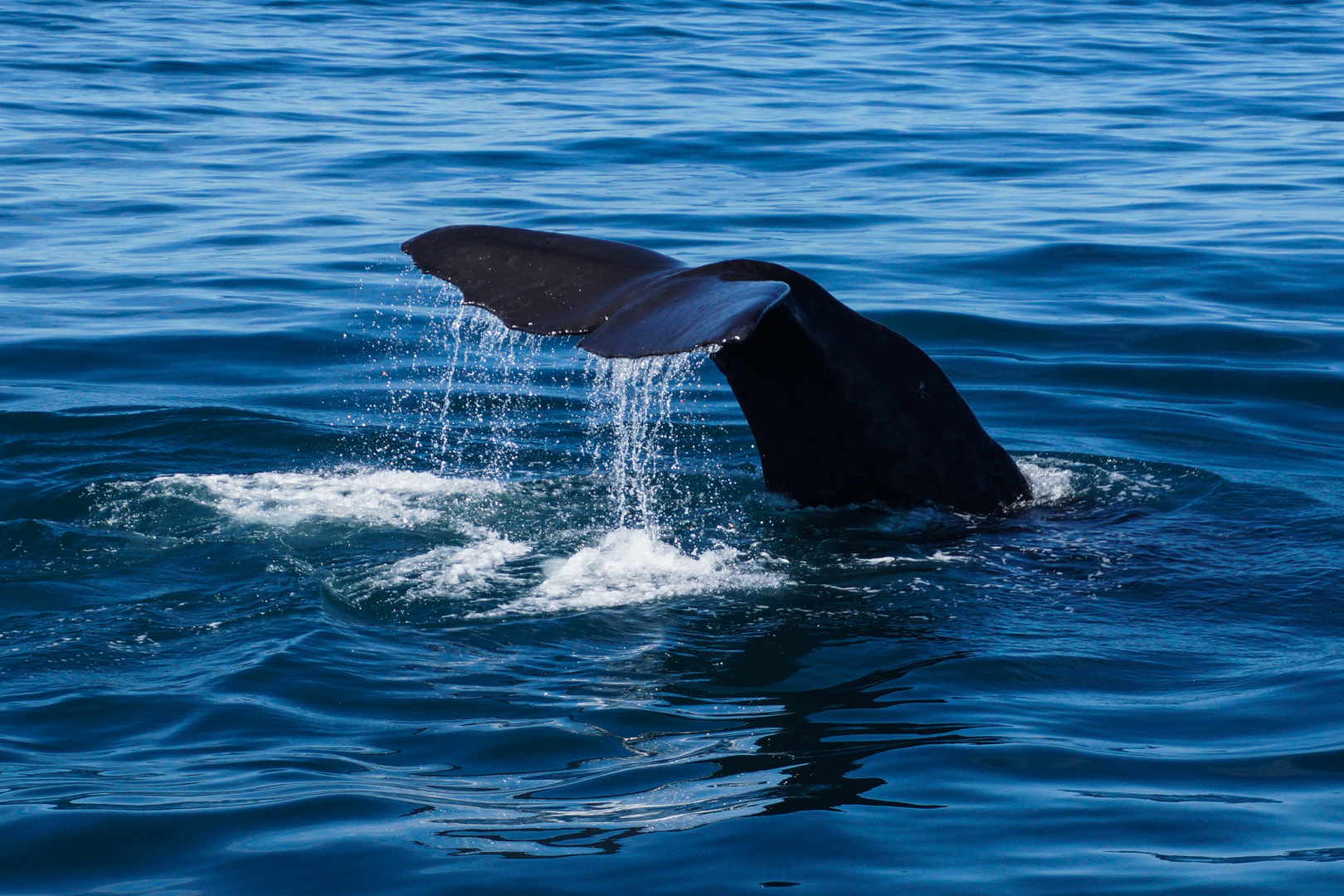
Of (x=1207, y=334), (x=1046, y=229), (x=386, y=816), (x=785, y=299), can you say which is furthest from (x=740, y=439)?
(x=1046, y=229)

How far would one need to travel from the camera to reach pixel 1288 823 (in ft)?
12.3

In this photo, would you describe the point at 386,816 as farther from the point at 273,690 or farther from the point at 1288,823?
the point at 1288,823

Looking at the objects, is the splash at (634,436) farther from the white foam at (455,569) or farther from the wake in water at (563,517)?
the white foam at (455,569)

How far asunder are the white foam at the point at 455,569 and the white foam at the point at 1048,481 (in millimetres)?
2082

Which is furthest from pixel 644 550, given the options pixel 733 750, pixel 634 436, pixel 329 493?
pixel 733 750

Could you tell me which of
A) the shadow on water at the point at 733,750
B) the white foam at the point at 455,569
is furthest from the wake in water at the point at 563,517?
the shadow on water at the point at 733,750

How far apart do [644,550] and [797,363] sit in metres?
1.02

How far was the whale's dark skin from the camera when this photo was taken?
5.20m

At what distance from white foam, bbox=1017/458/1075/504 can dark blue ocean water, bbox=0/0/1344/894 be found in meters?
0.04

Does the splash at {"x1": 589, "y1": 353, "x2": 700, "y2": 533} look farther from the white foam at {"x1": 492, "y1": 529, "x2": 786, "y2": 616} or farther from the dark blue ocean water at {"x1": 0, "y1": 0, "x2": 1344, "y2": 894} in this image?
the white foam at {"x1": 492, "y1": 529, "x2": 786, "y2": 616}

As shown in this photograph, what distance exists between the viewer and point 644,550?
19.7 feet

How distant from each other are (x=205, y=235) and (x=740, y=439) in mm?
6622

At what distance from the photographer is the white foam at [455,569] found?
5.58m

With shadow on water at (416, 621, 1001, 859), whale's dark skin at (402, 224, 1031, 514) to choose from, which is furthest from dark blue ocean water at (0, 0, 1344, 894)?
whale's dark skin at (402, 224, 1031, 514)
